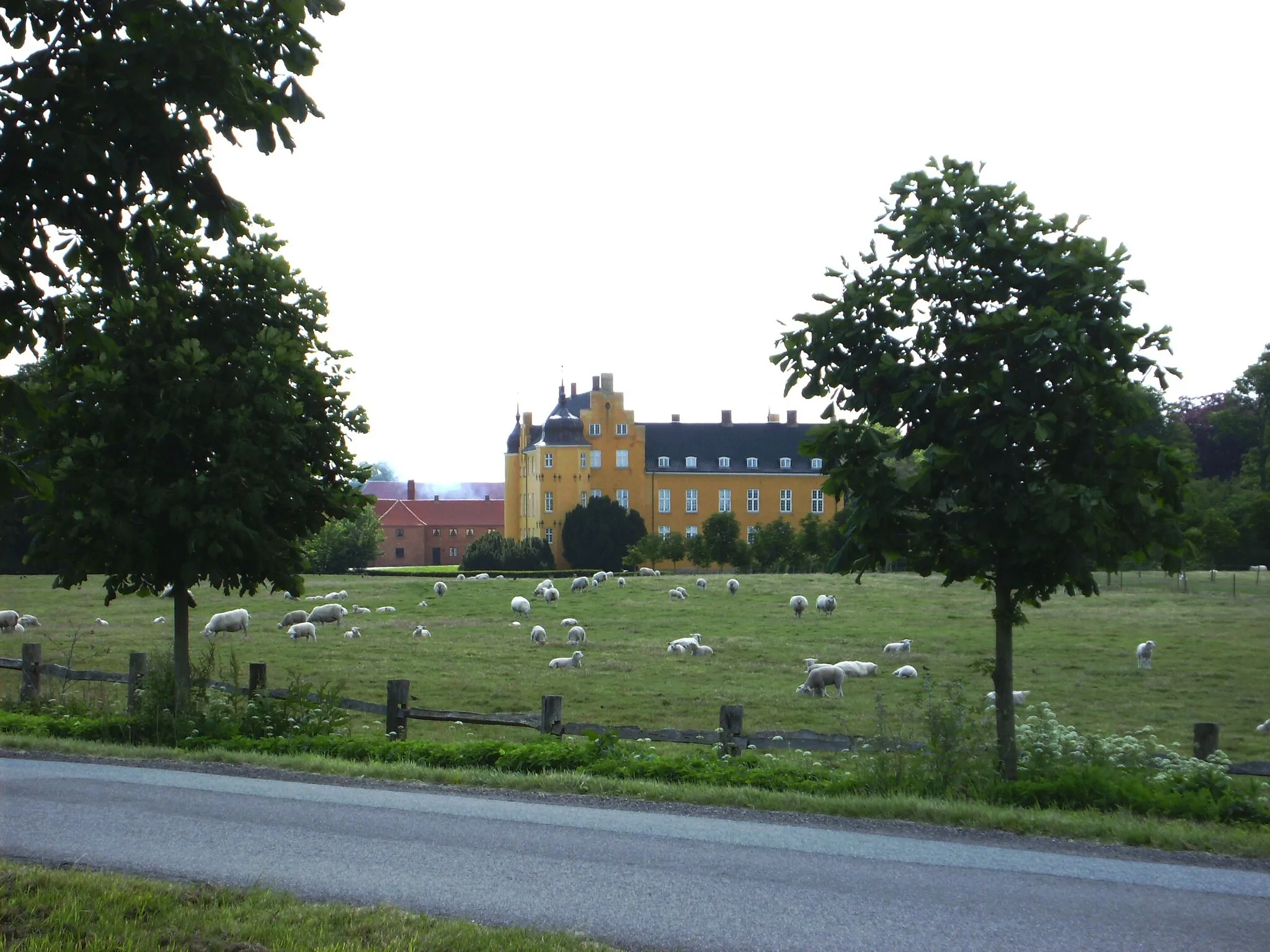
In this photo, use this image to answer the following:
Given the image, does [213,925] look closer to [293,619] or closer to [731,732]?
[731,732]

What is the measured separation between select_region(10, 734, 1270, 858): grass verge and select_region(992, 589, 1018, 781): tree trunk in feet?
4.26

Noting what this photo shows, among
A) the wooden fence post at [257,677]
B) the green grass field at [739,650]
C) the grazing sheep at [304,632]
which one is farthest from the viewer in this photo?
the grazing sheep at [304,632]

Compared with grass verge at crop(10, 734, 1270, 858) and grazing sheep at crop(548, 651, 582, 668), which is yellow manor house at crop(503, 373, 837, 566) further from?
grass verge at crop(10, 734, 1270, 858)

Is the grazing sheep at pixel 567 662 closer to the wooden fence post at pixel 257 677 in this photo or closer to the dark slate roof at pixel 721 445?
the wooden fence post at pixel 257 677

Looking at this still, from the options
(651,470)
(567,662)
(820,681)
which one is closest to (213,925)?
(820,681)

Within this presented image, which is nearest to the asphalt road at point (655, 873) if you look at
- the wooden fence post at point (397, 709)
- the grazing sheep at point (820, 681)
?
the wooden fence post at point (397, 709)

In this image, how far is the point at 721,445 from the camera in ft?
394

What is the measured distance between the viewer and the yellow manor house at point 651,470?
112125mm

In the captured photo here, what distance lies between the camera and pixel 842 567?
13.1 m

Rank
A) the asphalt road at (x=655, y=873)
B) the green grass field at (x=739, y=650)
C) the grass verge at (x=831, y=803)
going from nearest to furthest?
the asphalt road at (x=655, y=873) → the grass verge at (x=831, y=803) → the green grass field at (x=739, y=650)

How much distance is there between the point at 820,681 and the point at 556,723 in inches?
527

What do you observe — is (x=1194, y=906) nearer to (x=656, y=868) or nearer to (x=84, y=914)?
(x=656, y=868)

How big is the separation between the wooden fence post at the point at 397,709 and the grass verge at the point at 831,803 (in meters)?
2.19

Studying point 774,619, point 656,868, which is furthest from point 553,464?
point 656,868
